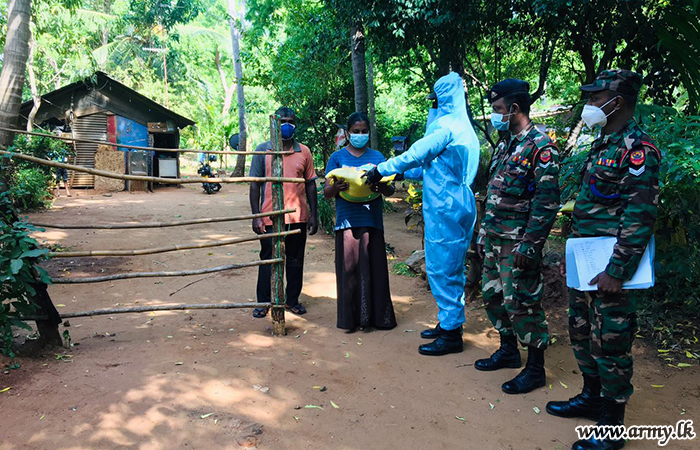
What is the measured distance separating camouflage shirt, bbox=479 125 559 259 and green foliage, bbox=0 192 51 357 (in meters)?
2.94

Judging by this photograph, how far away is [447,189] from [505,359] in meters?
1.28

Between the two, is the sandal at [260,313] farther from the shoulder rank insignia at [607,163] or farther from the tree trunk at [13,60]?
the tree trunk at [13,60]

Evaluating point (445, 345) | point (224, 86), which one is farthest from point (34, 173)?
point (224, 86)

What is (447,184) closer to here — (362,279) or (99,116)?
(362,279)

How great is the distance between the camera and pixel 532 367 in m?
3.22

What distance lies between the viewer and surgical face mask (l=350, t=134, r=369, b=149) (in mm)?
4082

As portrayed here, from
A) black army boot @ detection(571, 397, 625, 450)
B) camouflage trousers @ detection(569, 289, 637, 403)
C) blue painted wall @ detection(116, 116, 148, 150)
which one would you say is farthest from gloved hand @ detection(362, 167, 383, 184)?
blue painted wall @ detection(116, 116, 148, 150)

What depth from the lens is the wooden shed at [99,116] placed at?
585 inches

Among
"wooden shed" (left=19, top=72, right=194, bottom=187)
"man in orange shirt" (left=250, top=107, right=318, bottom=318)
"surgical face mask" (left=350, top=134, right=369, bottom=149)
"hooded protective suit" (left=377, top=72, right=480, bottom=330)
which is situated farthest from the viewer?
"wooden shed" (left=19, top=72, right=194, bottom=187)

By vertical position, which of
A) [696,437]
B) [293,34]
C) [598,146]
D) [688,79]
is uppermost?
[293,34]

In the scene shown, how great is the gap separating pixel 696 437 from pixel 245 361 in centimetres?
275

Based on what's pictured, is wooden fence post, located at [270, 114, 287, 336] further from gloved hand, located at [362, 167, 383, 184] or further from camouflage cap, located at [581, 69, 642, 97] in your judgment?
camouflage cap, located at [581, 69, 642, 97]

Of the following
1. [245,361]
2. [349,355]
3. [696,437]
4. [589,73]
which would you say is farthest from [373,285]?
[589,73]

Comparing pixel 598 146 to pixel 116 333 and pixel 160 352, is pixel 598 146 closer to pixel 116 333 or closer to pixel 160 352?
pixel 160 352
